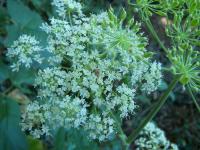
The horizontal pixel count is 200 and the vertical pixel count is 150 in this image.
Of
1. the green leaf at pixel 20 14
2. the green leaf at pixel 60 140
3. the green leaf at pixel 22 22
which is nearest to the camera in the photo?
the green leaf at pixel 60 140

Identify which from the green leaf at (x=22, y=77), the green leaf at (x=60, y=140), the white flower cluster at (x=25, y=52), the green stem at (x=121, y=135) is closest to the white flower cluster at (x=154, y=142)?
the green stem at (x=121, y=135)

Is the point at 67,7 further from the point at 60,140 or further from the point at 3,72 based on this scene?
the point at 60,140

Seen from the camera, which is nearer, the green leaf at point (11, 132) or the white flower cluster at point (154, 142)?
the green leaf at point (11, 132)

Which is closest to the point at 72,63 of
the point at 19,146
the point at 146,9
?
the point at 146,9

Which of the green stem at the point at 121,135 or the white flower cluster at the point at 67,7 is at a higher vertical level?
the white flower cluster at the point at 67,7

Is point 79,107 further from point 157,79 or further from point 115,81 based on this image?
point 157,79

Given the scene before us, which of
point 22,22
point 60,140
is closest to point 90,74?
point 60,140

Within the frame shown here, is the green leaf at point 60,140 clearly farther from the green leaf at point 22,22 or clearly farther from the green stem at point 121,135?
the green leaf at point 22,22

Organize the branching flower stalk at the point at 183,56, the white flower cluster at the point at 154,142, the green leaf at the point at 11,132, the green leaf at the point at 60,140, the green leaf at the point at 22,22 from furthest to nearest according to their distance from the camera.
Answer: the white flower cluster at the point at 154,142 < the green leaf at the point at 22,22 < the green leaf at the point at 60,140 < the green leaf at the point at 11,132 < the branching flower stalk at the point at 183,56
